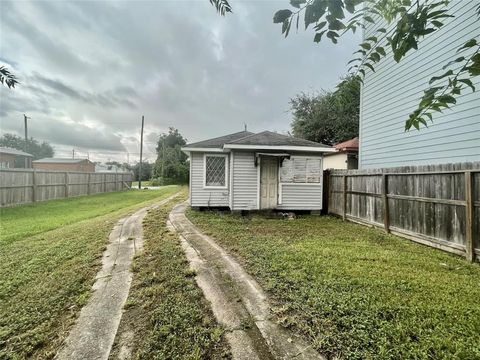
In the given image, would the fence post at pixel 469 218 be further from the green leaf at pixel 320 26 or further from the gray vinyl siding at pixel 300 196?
the gray vinyl siding at pixel 300 196

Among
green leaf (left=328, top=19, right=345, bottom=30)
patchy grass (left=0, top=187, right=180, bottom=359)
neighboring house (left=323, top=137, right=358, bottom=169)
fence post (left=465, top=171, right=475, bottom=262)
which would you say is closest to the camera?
green leaf (left=328, top=19, right=345, bottom=30)

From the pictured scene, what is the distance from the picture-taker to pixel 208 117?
20.9 m

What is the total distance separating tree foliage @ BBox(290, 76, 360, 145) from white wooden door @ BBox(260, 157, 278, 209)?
31.4ft

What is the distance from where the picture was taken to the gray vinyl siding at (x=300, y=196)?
9.25m

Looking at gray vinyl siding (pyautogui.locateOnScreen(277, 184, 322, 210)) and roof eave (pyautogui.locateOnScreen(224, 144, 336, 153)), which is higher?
roof eave (pyautogui.locateOnScreen(224, 144, 336, 153))

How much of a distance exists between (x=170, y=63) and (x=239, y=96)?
17.0ft

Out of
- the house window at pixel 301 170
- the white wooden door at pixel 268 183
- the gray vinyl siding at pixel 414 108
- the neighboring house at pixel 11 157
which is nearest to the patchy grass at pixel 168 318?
the gray vinyl siding at pixel 414 108

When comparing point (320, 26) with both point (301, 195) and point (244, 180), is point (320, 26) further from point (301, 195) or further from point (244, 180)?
point (301, 195)

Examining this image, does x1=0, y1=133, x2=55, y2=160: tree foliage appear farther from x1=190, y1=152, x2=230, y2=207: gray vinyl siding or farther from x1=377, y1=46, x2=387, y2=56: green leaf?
x1=377, y1=46, x2=387, y2=56: green leaf

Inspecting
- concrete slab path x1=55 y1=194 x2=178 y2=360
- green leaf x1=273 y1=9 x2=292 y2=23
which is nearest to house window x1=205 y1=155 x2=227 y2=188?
concrete slab path x1=55 y1=194 x2=178 y2=360

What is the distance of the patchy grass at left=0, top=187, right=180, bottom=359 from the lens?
2.36 m

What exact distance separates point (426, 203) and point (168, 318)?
17.6 feet

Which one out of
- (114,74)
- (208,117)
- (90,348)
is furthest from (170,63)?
(90,348)

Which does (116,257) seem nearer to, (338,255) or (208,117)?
(338,255)
